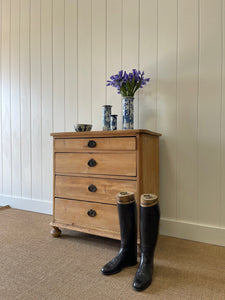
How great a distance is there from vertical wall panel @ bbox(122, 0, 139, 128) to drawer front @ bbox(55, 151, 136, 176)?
0.49 m

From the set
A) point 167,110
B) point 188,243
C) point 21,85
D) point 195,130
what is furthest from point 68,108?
point 188,243

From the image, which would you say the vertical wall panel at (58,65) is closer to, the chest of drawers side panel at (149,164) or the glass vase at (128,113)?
the glass vase at (128,113)

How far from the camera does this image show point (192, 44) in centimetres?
152

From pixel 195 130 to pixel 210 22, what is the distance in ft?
2.34

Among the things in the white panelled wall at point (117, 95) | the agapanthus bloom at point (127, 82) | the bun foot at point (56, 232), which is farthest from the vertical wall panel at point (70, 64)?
the bun foot at point (56, 232)

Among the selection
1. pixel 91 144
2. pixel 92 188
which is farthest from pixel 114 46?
pixel 92 188

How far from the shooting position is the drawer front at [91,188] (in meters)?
1.31

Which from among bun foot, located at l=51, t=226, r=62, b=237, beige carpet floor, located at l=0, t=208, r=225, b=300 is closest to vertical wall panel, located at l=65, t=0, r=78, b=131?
bun foot, located at l=51, t=226, r=62, b=237

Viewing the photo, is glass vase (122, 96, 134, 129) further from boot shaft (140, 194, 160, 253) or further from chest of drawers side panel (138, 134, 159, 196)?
boot shaft (140, 194, 160, 253)

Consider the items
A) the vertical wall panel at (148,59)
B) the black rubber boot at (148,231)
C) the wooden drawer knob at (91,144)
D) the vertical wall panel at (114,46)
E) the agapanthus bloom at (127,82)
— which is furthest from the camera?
the vertical wall panel at (114,46)

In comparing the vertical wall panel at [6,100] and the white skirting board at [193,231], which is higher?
the vertical wall panel at [6,100]

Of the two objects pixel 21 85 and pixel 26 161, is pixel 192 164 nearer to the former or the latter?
pixel 26 161

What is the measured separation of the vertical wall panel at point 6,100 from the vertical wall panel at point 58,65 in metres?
0.63

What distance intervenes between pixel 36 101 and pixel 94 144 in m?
1.14
